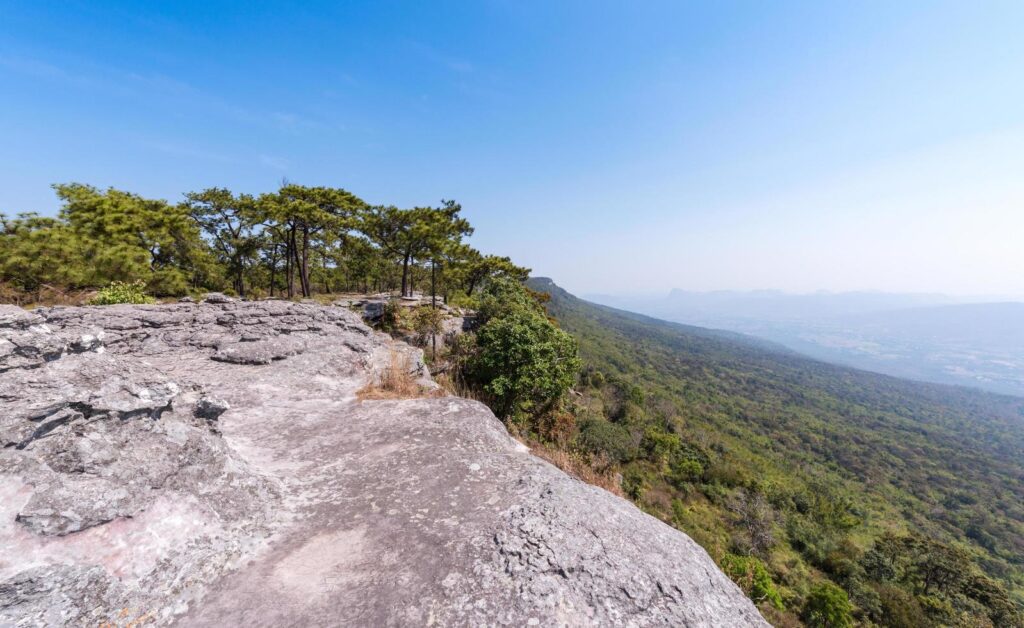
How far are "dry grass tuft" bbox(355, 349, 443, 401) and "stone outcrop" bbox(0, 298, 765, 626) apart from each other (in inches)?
68.3

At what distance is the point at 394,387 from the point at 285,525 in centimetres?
461

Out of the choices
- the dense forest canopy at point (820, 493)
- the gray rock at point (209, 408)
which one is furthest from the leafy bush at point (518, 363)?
the gray rock at point (209, 408)

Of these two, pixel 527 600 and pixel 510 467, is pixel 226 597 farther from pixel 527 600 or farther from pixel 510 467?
pixel 510 467

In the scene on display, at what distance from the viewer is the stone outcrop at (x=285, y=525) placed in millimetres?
2891

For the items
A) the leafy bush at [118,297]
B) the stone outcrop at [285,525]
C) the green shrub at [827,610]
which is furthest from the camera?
the green shrub at [827,610]

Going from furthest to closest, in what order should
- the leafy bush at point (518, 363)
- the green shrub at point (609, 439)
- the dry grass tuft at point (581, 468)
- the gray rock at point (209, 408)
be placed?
the green shrub at point (609, 439), the leafy bush at point (518, 363), the dry grass tuft at point (581, 468), the gray rock at point (209, 408)

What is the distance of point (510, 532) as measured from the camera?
3787 mm

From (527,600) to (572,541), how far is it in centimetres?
80

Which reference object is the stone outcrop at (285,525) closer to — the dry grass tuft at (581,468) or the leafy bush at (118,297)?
the dry grass tuft at (581,468)

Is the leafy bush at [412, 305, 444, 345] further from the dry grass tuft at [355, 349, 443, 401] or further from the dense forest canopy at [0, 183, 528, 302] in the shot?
the dry grass tuft at [355, 349, 443, 401]

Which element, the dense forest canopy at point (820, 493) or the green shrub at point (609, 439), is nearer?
the dense forest canopy at point (820, 493)

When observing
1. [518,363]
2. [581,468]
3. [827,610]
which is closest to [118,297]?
[518,363]

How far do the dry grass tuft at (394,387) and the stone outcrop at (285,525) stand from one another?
1736mm

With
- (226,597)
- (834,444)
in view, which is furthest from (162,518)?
(834,444)
